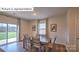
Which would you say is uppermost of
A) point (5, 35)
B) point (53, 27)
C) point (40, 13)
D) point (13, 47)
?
point (40, 13)

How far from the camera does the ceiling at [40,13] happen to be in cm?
168

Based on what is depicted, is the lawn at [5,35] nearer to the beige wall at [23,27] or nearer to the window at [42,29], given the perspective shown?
the beige wall at [23,27]

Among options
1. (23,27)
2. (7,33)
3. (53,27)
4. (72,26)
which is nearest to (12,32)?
(7,33)

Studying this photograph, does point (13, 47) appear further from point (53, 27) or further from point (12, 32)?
point (53, 27)

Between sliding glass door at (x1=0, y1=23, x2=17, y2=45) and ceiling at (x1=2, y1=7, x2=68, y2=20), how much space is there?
0.56 feet

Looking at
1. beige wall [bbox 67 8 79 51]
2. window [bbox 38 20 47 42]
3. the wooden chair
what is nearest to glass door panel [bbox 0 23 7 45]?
the wooden chair

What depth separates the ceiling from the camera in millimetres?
1682

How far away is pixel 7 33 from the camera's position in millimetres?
1734

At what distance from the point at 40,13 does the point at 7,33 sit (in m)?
0.56

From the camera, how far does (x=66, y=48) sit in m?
1.68
